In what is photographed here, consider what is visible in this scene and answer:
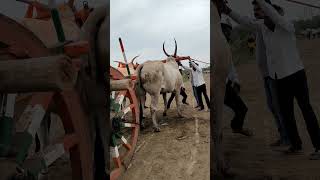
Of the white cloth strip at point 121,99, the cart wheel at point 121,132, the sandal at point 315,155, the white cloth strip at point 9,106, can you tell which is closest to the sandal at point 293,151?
the sandal at point 315,155

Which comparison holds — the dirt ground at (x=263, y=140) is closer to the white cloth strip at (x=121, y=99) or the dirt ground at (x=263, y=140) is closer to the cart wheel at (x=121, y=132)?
the cart wheel at (x=121, y=132)

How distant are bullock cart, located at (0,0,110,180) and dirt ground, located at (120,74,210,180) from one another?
11.4ft

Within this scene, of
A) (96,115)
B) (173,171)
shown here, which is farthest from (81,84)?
(173,171)

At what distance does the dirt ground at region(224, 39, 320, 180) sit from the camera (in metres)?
3.72

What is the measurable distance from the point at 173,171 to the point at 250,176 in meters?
3.60

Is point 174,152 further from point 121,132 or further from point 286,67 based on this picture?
point 286,67

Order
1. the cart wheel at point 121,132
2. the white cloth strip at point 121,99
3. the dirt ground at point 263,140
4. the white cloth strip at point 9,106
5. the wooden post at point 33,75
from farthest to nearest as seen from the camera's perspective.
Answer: the white cloth strip at point 121,99
the cart wheel at point 121,132
the dirt ground at point 263,140
the white cloth strip at point 9,106
the wooden post at point 33,75

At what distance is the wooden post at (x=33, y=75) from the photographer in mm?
1848

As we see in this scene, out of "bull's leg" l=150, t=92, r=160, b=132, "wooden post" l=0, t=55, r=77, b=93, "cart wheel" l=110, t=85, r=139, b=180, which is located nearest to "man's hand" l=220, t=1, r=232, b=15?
"wooden post" l=0, t=55, r=77, b=93

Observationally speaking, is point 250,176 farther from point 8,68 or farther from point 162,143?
point 162,143

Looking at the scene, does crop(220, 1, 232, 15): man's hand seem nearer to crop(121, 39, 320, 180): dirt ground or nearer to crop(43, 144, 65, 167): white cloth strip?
crop(121, 39, 320, 180): dirt ground

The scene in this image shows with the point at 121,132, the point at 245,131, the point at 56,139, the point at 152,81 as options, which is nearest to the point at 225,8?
the point at 245,131

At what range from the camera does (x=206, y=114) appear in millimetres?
11109

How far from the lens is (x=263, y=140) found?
12.7ft
